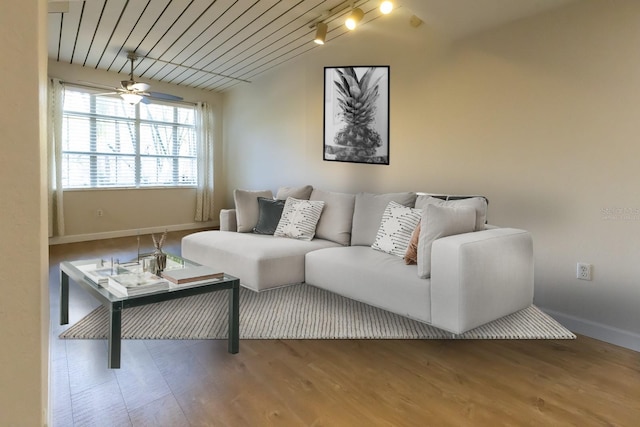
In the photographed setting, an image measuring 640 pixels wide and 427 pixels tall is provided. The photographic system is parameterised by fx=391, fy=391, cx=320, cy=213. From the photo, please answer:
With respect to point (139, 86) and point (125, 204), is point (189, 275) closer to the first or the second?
point (139, 86)

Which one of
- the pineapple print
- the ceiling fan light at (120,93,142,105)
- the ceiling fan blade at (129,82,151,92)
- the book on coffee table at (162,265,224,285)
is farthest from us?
the ceiling fan light at (120,93,142,105)

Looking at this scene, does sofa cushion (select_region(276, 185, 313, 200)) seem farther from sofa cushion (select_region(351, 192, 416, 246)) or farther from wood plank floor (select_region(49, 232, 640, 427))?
wood plank floor (select_region(49, 232, 640, 427))

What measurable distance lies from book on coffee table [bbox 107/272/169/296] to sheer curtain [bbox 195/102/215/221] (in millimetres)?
4655

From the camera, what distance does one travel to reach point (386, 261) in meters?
2.77

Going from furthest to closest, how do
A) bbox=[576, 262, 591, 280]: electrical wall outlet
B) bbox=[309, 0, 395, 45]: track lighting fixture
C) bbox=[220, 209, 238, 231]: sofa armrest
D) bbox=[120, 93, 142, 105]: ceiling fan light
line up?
bbox=[120, 93, 142, 105]: ceiling fan light, bbox=[220, 209, 238, 231]: sofa armrest, bbox=[309, 0, 395, 45]: track lighting fixture, bbox=[576, 262, 591, 280]: electrical wall outlet

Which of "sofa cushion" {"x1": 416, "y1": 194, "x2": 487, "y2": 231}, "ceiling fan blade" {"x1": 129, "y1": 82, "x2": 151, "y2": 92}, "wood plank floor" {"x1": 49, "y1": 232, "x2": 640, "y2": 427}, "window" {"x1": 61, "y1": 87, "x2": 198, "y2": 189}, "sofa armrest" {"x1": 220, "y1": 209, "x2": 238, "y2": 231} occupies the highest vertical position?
"ceiling fan blade" {"x1": 129, "y1": 82, "x2": 151, "y2": 92}

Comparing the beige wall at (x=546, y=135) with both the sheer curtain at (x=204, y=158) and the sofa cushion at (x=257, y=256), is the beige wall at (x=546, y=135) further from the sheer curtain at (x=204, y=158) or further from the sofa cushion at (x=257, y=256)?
the sheer curtain at (x=204, y=158)

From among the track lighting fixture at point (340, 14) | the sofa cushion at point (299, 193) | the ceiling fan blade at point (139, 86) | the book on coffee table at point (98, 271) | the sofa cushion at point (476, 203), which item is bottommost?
the book on coffee table at point (98, 271)

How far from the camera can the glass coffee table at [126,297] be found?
6.07 feet

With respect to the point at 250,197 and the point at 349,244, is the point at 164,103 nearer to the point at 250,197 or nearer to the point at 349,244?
the point at 250,197

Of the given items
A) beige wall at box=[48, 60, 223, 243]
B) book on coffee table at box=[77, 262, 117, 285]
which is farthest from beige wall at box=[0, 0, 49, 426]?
beige wall at box=[48, 60, 223, 243]

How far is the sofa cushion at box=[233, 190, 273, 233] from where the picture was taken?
3980mm

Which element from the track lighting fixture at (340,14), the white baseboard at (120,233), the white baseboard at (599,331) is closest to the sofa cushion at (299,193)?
the track lighting fixture at (340,14)

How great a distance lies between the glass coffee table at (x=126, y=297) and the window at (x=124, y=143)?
357 centimetres
